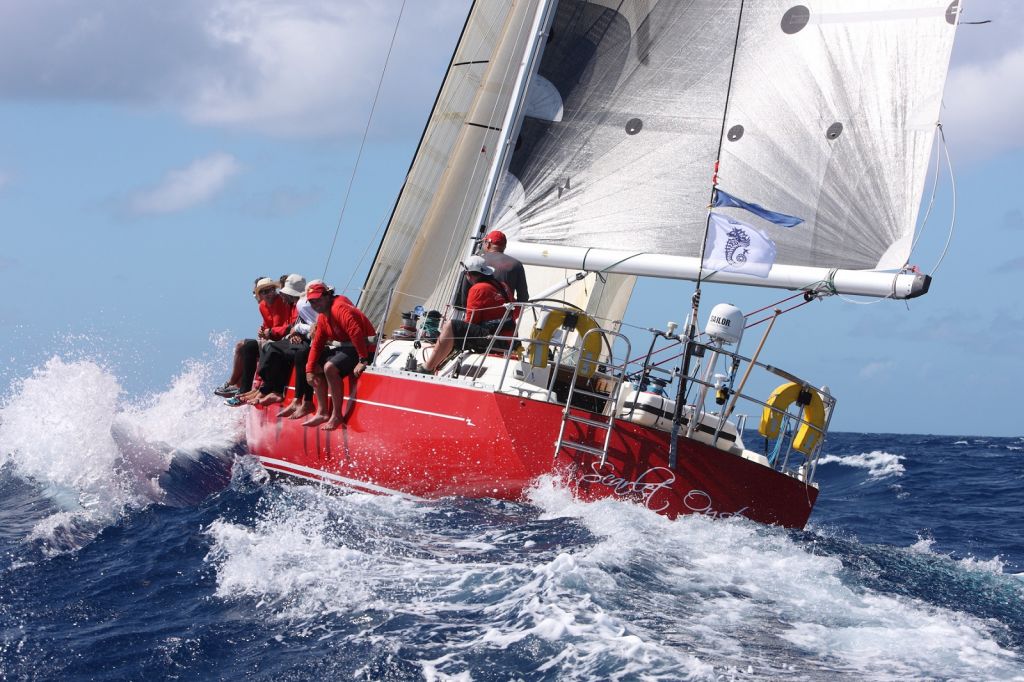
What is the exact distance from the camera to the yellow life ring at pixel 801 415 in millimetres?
8789

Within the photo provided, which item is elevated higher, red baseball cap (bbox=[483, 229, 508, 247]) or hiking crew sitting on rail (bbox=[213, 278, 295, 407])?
red baseball cap (bbox=[483, 229, 508, 247])

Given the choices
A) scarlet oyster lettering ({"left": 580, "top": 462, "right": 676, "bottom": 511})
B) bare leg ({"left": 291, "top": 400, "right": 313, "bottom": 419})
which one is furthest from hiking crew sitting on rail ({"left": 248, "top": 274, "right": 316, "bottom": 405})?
scarlet oyster lettering ({"left": 580, "top": 462, "right": 676, "bottom": 511})

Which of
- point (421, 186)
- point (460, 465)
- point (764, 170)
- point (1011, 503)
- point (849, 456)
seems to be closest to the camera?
point (460, 465)

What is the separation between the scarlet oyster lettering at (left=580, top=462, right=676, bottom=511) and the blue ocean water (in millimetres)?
121

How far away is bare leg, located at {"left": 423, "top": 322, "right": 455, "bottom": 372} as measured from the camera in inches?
377

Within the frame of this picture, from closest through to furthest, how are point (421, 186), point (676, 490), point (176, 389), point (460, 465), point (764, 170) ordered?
point (676, 490)
point (460, 465)
point (764, 170)
point (421, 186)
point (176, 389)

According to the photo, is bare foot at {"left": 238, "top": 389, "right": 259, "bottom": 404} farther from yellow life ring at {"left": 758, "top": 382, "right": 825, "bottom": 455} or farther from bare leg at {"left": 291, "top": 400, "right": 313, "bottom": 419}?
yellow life ring at {"left": 758, "top": 382, "right": 825, "bottom": 455}

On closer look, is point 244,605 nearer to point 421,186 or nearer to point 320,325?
point 320,325

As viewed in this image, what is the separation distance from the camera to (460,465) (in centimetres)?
880

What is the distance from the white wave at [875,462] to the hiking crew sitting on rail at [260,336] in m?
13.3

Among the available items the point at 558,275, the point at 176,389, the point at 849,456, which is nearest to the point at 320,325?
the point at 558,275

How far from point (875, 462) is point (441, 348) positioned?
17.8m

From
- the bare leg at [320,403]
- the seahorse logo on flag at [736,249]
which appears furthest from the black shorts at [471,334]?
the seahorse logo on flag at [736,249]

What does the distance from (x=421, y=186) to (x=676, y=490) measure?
19.4 ft
